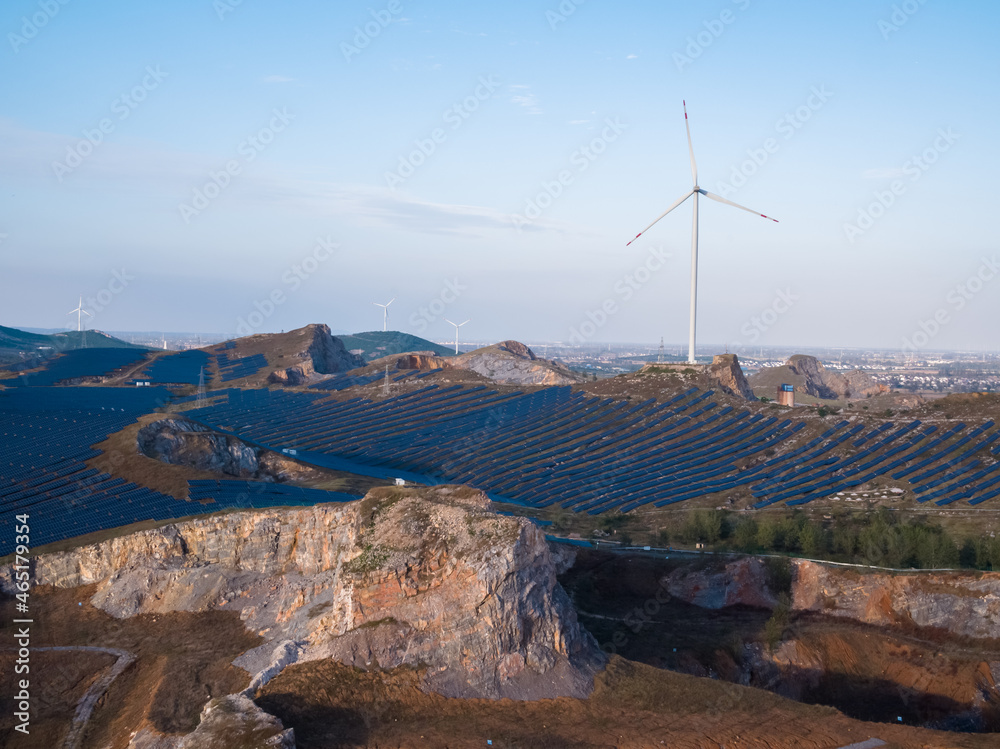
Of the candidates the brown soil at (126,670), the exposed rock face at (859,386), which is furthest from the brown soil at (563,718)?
the exposed rock face at (859,386)

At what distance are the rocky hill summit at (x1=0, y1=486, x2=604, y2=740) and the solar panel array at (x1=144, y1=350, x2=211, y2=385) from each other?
2897 inches

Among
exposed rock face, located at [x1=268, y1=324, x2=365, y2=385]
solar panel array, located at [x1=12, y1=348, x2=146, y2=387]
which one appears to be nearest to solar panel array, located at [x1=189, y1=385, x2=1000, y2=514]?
exposed rock face, located at [x1=268, y1=324, x2=365, y2=385]

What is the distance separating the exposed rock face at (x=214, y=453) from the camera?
48906 millimetres

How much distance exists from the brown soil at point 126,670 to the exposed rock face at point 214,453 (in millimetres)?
17328

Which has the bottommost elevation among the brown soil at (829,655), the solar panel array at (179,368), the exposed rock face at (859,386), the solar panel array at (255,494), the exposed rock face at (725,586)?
the brown soil at (829,655)

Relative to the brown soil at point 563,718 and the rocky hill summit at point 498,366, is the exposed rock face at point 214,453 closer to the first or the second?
the brown soil at point 563,718

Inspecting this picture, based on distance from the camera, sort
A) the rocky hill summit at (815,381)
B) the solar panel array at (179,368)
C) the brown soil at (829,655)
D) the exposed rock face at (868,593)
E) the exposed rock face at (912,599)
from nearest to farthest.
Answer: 1. the brown soil at (829,655)
2. the exposed rock face at (912,599)
3. the exposed rock face at (868,593)
4. the solar panel array at (179,368)
5. the rocky hill summit at (815,381)

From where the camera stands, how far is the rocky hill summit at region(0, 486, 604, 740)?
24.7 meters

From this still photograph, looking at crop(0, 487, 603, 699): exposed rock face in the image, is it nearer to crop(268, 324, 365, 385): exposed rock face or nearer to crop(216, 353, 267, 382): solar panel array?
crop(268, 324, 365, 385): exposed rock face

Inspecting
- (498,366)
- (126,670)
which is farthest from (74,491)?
(498,366)

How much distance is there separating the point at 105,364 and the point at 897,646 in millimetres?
102619

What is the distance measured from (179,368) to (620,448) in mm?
71718

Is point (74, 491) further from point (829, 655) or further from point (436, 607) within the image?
point (829, 655)

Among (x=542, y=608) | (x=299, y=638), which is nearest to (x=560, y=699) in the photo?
(x=542, y=608)
